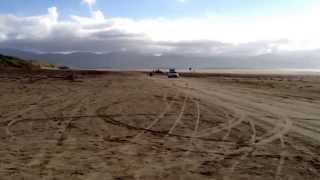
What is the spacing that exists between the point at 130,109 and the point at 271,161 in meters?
9.47

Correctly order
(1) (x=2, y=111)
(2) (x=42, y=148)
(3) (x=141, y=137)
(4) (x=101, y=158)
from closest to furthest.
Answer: (4) (x=101, y=158)
(2) (x=42, y=148)
(3) (x=141, y=137)
(1) (x=2, y=111)

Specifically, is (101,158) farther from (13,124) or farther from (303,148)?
(13,124)

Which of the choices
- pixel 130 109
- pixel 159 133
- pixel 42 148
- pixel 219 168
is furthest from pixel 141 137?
pixel 130 109

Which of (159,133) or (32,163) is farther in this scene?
(159,133)

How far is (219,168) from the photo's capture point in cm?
843

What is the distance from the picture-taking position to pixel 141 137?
37.9ft

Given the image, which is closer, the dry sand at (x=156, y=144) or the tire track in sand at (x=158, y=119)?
the dry sand at (x=156, y=144)

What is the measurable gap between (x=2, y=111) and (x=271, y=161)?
1095 cm

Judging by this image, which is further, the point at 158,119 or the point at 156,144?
the point at 158,119

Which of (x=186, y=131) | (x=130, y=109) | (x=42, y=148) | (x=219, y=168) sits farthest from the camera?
(x=130, y=109)

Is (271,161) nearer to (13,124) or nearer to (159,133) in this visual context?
(159,133)

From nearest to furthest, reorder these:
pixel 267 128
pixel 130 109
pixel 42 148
Answer: pixel 42 148 → pixel 267 128 → pixel 130 109

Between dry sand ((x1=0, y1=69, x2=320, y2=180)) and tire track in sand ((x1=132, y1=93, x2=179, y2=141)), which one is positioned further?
tire track in sand ((x1=132, y1=93, x2=179, y2=141))

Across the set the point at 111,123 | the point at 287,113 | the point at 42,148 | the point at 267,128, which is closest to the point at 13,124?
the point at 111,123
